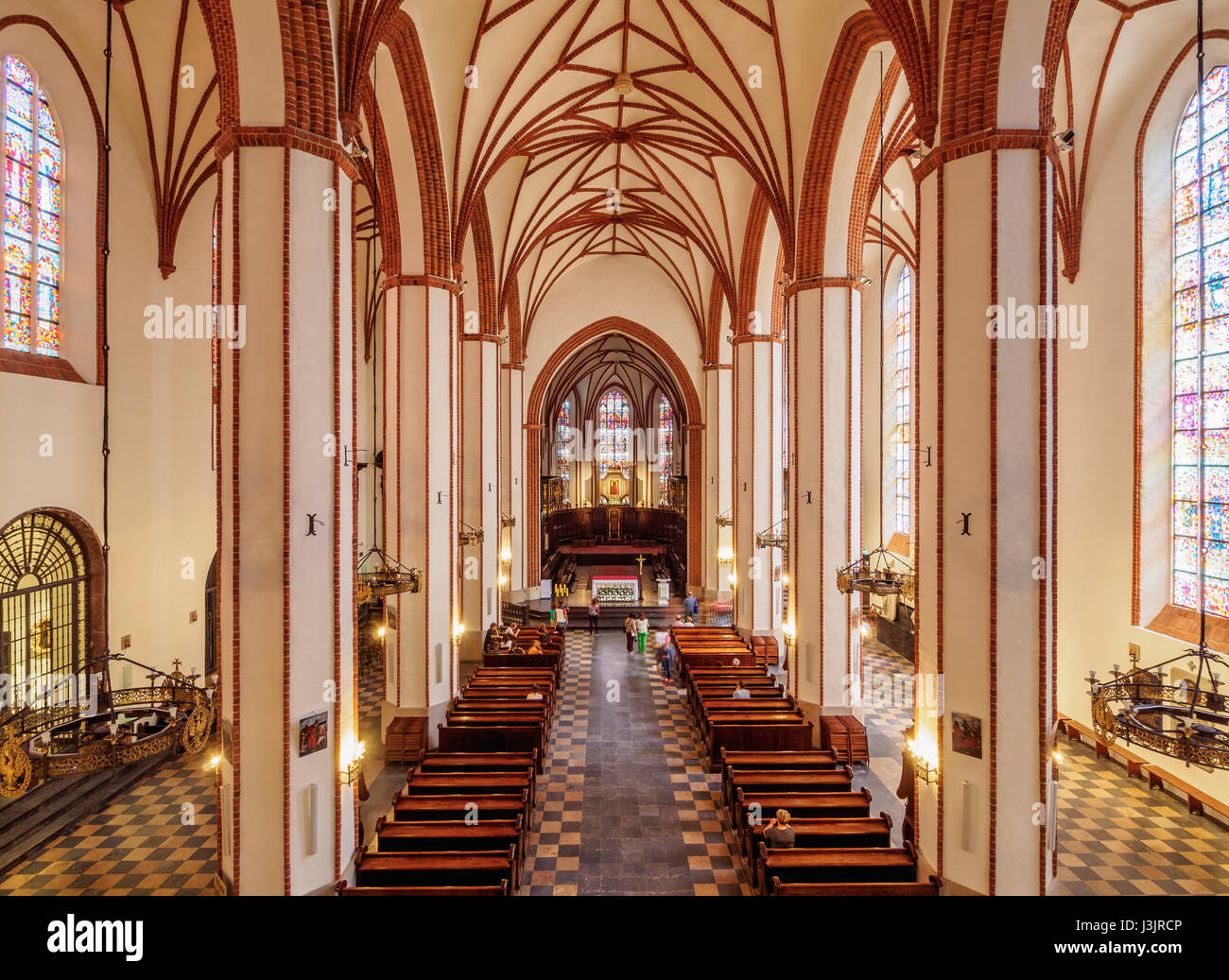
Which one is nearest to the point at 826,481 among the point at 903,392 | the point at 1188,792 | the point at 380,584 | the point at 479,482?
the point at 1188,792

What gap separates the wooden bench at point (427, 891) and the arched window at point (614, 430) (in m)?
39.5

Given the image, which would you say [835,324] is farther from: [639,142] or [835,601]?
[639,142]

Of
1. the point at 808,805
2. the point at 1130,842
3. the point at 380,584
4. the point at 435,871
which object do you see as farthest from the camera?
→ the point at 1130,842

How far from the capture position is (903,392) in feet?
68.0

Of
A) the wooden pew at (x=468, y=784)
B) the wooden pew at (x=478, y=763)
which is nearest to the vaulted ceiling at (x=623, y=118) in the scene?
the wooden pew at (x=478, y=763)

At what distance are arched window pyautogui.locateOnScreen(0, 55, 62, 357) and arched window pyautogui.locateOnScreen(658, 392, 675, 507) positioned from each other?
3495 centimetres

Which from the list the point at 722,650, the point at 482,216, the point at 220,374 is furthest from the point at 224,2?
the point at 722,650

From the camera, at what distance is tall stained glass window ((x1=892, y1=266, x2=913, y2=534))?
20.4m

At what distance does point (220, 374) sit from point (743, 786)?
8.95 meters

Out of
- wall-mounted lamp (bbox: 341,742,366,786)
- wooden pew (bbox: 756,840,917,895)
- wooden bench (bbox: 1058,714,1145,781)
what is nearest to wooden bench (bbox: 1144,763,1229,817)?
wooden bench (bbox: 1058,714,1145,781)

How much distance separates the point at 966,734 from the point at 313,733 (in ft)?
24.4

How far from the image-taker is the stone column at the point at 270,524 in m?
7.37

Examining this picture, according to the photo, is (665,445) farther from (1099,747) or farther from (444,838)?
(444,838)

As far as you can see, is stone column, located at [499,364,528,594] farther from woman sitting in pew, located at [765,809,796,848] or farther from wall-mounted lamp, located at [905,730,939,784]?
wall-mounted lamp, located at [905,730,939,784]
